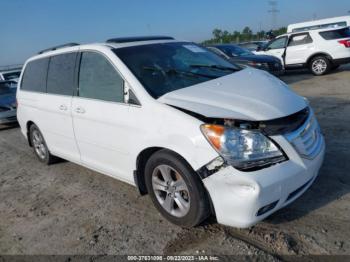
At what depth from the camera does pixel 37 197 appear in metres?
4.36

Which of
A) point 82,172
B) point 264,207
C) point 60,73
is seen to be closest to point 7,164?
point 82,172

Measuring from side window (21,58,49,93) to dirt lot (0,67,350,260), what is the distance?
133 cm

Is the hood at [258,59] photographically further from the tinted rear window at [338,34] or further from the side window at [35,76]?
the side window at [35,76]

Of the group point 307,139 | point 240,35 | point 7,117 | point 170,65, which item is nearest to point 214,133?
point 307,139

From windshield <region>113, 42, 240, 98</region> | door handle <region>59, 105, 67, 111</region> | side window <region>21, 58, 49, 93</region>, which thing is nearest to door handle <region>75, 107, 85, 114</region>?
door handle <region>59, 105, 67, 111</region>

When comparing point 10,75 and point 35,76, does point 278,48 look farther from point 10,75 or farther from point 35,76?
point 10,75

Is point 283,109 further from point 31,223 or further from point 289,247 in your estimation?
point 31,223

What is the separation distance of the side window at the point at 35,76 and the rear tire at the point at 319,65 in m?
10.4

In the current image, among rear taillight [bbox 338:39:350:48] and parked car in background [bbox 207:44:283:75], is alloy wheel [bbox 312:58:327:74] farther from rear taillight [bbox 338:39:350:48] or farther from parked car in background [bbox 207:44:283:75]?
parked car in background [bbox 207:44:283:75]

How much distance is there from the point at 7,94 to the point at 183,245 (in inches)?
372

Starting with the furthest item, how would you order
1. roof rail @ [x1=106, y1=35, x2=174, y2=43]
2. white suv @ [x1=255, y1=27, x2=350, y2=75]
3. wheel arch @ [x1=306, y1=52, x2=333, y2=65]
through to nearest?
wheel arch @ [x1=306, y1=52, x2=333, y2=65], white suv @ [x1=255, y1=27, x2=350, y2=75], roof rail @ [x1=106, y1=35, x2=174, y2=43]

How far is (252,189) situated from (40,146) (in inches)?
159

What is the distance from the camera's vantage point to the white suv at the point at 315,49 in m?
11.8

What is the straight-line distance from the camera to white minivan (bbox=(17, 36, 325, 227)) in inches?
106
